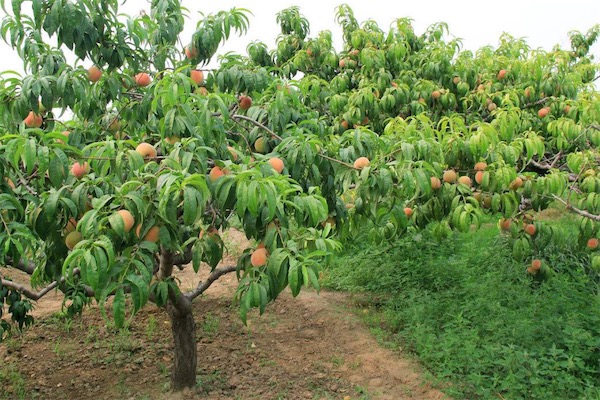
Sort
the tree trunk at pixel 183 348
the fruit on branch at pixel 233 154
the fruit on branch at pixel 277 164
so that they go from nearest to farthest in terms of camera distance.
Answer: the fruit on branch at pixel 277 164 < the fruit on branch at pixel 233 154 < the tree trunk at pixel 183 348

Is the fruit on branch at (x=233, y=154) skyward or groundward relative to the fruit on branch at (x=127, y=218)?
skyward

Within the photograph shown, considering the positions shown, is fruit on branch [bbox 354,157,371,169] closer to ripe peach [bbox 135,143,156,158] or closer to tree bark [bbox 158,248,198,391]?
ripe peach [bbox 135,143,156,158]

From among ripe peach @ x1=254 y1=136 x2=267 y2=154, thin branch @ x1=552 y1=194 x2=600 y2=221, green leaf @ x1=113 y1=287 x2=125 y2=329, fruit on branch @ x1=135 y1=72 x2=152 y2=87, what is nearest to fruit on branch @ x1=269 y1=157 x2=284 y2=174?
ripe peach @ x1=254 y1=136 x2=267 y2=154

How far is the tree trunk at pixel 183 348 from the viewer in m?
3.65

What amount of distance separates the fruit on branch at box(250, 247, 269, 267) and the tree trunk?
177 cm

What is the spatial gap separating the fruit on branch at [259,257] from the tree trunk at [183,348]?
1772 millimetres

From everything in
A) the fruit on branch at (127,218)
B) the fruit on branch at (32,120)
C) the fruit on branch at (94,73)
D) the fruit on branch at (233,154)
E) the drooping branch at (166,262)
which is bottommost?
the drooping branch at (166,262)

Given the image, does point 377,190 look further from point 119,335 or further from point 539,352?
point 119,335

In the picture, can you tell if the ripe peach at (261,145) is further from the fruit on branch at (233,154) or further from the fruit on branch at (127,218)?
the fruit on branch at (127,218)

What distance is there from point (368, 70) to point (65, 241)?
11.8 feet

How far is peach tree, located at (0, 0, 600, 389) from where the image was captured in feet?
6.04

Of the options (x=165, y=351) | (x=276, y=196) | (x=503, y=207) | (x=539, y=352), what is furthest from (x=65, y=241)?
(x=539, y=352)

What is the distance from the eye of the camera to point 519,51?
238 inches

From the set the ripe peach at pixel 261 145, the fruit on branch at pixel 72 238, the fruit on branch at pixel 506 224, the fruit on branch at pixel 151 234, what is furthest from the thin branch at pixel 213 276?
the fruit on branch at pixel 506 224
